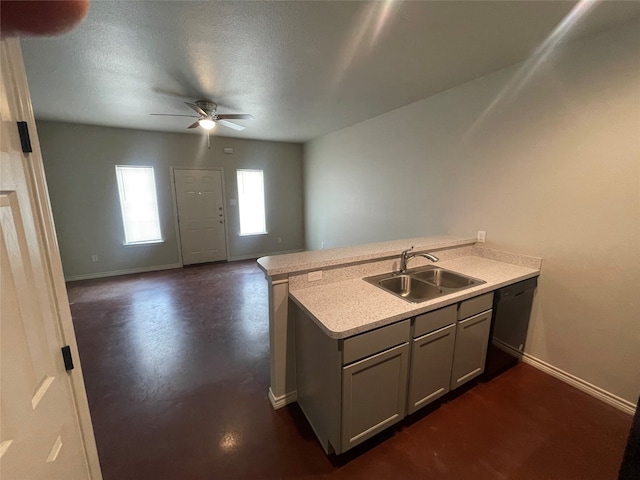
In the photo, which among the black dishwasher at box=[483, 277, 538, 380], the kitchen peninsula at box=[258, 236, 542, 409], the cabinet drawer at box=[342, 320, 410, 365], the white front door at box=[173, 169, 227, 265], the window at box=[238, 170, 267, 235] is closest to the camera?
the cabinet drawer at box=[342, 320, 410, 365]

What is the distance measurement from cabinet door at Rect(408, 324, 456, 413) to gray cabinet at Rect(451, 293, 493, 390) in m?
0.08

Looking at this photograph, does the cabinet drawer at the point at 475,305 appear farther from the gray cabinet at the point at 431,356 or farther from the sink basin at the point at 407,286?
the sink basin at the point at 407,286

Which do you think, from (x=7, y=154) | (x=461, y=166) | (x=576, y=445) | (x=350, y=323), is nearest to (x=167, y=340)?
(x=350, y=323)

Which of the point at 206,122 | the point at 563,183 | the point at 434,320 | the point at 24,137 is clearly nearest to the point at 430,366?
the point at 434,320

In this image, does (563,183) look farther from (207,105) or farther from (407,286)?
(207,105)

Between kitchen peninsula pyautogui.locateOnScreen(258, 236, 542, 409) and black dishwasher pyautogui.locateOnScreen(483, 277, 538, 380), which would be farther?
black dishwasher pyautogui.locateOnScreen(483, 277, 538, 380)

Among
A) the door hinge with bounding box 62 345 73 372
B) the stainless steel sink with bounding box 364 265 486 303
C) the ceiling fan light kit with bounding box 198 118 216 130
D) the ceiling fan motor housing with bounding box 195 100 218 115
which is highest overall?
the ceiling fan motor housing with bounding box 195 100 218 115

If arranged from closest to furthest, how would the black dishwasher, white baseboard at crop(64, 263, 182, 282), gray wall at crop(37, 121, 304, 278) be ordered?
1. the black dishwasher
2. gray wall at crop(37, 121, 304, 278)
3. white baseboard at crop(64, 263, 182, 282)

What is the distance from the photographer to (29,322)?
2.42 ft

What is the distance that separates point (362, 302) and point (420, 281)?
723 mm

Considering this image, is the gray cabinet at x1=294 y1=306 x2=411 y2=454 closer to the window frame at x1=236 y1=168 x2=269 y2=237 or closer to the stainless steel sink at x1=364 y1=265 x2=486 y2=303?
the stainless steel sink at x1=364 y1=265 x2=486 y2=303

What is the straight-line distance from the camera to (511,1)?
1.53 meters

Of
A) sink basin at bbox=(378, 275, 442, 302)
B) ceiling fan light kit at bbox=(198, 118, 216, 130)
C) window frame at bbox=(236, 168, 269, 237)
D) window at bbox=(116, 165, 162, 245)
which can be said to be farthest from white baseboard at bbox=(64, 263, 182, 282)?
sink basin at bbox=(378, 275, 442, 302)

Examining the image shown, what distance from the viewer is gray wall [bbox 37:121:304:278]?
4.25 m
